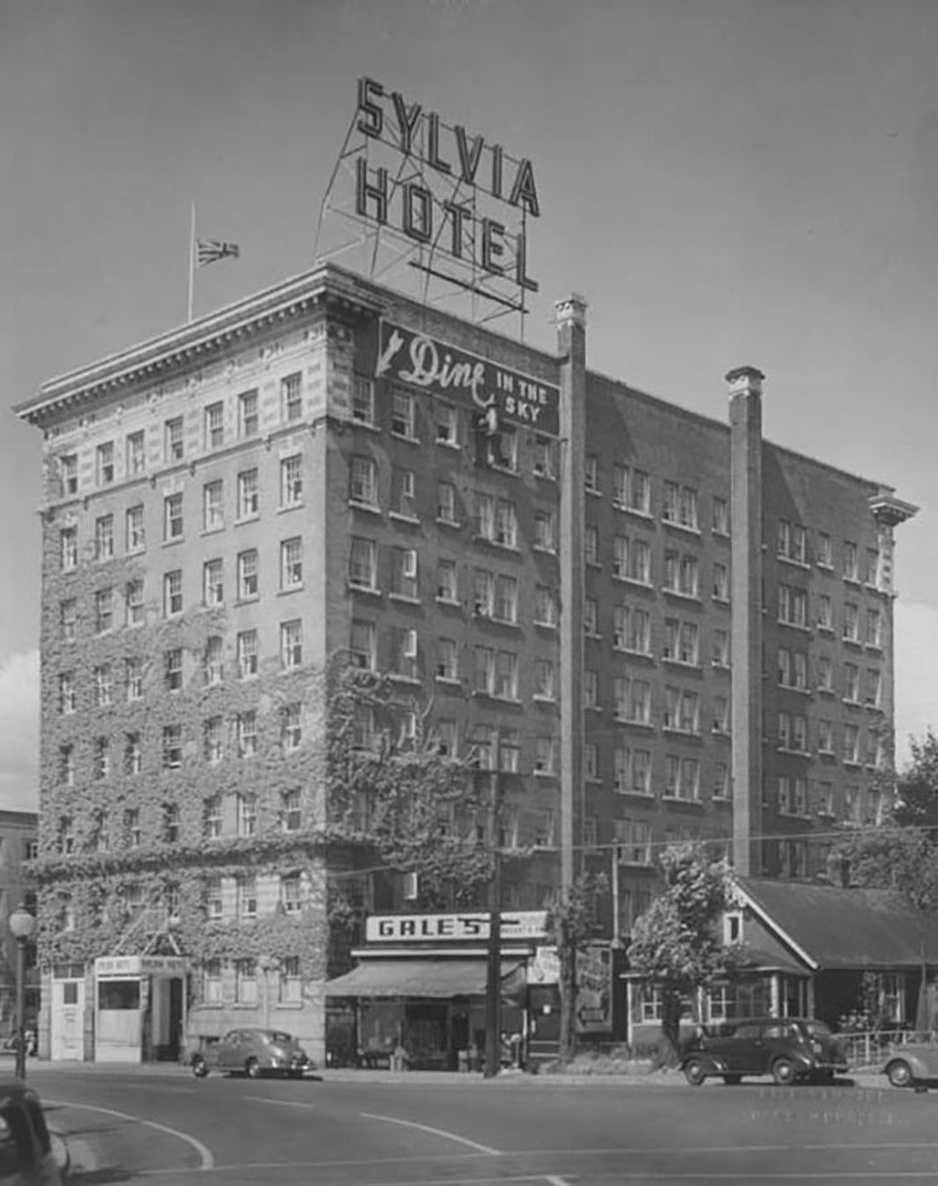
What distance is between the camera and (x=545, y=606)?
79.2 meters

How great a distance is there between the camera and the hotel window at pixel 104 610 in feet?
259

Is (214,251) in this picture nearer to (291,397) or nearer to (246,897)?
(291,397)

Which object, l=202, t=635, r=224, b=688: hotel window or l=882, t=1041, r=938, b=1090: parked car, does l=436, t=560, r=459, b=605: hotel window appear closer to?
l=202, t=635, r=224, b=688: hotel window

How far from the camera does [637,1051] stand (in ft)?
197

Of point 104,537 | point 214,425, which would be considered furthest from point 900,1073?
point 104,537

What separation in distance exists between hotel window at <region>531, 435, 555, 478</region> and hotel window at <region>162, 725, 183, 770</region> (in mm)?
18111

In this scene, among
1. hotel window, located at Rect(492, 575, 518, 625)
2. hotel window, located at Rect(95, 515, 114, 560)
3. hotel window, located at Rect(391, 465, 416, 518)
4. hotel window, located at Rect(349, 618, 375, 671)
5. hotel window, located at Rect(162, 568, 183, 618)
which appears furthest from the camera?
hotel window, located at Rect(95, 515, 114, 560)

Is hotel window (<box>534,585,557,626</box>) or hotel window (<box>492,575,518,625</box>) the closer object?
hotel window (<box>492,575,518,625</box>)

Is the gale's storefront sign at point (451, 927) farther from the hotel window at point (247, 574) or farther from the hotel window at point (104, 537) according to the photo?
the hotel window at point (104, 537)

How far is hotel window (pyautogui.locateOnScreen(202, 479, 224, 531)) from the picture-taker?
74.6 m

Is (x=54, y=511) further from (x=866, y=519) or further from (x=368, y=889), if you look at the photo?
(x=866, y=519)

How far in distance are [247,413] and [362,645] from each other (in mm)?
10497

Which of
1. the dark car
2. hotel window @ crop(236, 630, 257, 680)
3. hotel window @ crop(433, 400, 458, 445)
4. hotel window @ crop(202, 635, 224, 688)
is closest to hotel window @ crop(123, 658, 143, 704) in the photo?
hotel window @ crop(202, 635, 224, 688)

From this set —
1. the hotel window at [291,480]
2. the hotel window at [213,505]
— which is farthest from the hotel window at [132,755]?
the hotel window at [291,480]
